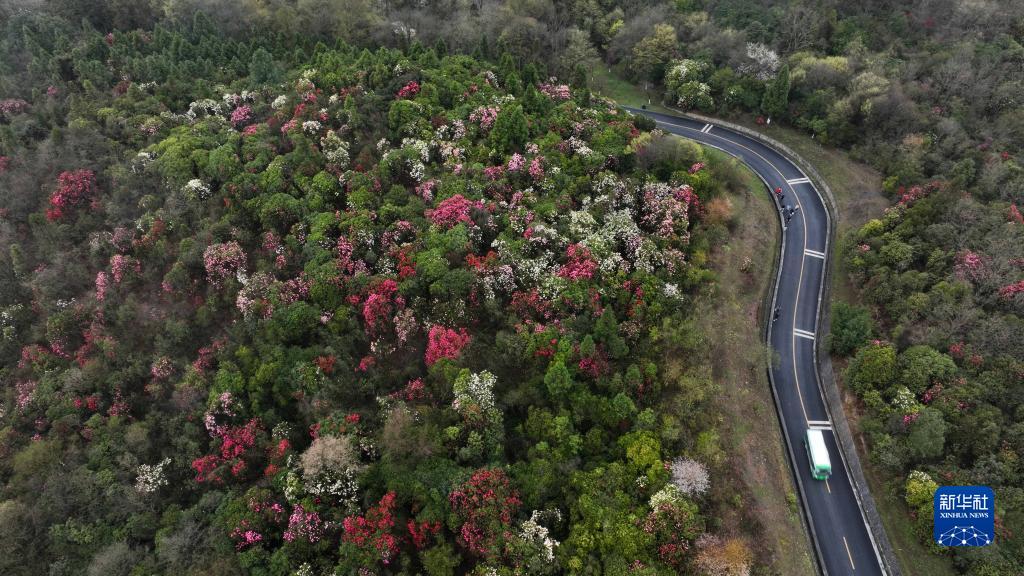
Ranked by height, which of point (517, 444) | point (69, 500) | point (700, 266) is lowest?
point (69, 500)

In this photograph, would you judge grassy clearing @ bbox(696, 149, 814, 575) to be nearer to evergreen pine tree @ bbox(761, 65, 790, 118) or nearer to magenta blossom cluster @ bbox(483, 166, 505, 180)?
evergreen pine tree @ bbox(761, 65, 790, 118)

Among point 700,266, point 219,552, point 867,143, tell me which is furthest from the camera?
point 867,143

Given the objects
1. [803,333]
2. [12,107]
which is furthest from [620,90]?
[12,107]

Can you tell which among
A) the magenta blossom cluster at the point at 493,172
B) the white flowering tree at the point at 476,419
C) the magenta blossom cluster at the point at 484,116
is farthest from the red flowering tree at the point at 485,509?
the magenta blossom cluster at the point at 484,116

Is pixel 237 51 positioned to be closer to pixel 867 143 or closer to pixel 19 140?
pixel 19 140

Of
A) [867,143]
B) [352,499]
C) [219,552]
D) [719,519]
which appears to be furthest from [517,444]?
[867,143]

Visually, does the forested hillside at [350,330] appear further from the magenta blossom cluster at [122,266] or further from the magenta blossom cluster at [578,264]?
the magenta blossom cluster at [122,266]
